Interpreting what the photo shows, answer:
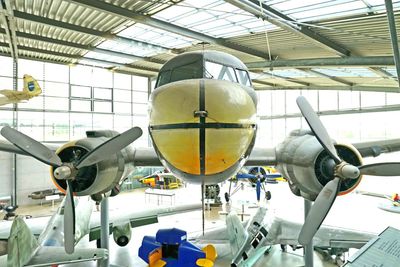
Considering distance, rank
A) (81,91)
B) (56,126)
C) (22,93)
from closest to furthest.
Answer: (22,93)
(56,126)
(81,91)

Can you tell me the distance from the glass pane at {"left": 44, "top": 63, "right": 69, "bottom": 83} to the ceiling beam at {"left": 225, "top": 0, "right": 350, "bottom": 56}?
1800 cm

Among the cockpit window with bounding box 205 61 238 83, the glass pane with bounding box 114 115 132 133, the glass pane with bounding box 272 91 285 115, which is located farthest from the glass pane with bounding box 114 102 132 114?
the cockpit window with bounding box 205 61 238 83

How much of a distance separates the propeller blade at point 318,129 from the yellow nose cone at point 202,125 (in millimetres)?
1504

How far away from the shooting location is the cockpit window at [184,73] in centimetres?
491

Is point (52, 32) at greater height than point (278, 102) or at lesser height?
greater

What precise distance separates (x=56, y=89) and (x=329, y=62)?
19551 mm

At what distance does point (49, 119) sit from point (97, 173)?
19.8 meters

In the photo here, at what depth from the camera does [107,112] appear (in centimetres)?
2631

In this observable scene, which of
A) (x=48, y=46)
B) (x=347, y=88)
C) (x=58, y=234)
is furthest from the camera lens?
(x=347, y=88)

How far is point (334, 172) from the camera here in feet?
17.2

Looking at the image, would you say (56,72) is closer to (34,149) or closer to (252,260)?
(34,149)

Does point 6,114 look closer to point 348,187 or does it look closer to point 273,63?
point 273,63

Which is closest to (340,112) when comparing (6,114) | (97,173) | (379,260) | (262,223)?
(262,223)

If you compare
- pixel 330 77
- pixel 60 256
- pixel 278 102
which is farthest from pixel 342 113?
pixel 60 256
